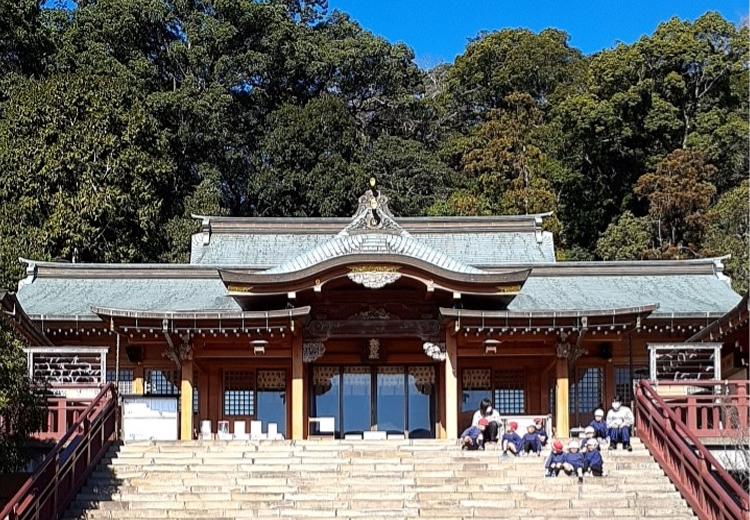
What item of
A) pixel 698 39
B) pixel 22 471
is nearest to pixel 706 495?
pixel 22 471

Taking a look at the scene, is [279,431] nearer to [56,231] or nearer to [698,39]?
[56,231]

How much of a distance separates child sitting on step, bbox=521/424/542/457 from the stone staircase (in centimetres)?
35

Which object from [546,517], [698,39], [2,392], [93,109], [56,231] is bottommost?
[546,517]

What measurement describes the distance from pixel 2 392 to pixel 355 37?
43390 mm

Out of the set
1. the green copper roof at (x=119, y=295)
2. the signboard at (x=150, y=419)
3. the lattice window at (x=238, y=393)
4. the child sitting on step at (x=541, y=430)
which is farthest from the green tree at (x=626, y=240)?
the signboard at (x=150, y=419)

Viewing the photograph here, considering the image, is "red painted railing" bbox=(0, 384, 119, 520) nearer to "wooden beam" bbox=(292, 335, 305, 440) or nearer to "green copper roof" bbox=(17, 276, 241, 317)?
"wooden beam" bbox=(292, 335, 305, 440)

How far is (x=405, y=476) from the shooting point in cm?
1702

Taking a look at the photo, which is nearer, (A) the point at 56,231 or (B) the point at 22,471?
(B) the point at 22,471

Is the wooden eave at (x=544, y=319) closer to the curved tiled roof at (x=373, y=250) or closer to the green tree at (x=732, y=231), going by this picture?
the curved tiled roof at (x=373, y=250)

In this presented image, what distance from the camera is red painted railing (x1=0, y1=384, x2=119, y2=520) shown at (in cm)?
1461

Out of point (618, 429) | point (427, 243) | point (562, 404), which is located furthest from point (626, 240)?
point (618, 429)

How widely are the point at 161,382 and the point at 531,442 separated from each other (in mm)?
9012

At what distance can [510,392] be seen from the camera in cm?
2402

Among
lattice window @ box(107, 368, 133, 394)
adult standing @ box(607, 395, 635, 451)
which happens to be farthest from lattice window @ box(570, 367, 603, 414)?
lattice window @ box(107, 368, 133, 394)
